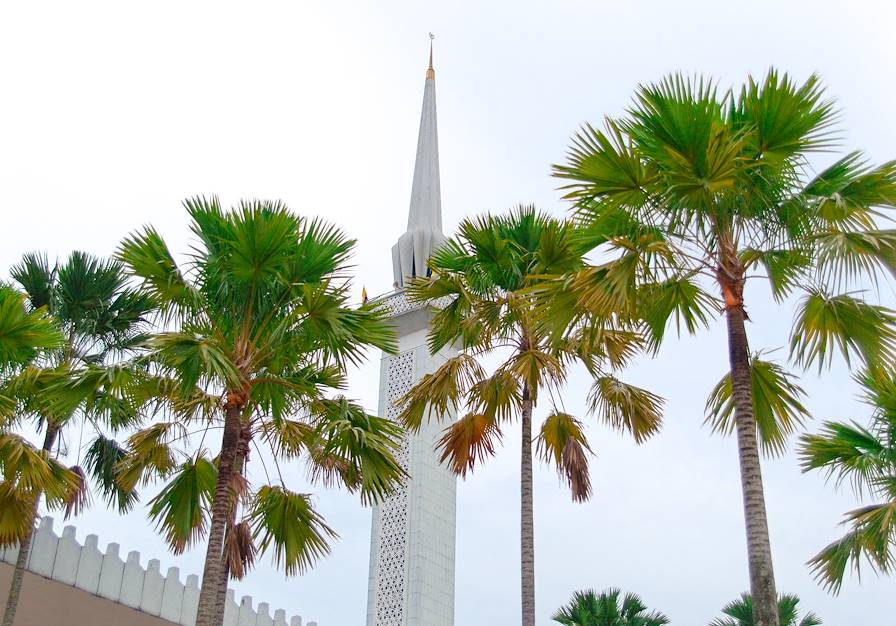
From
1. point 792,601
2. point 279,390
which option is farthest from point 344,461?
point 792,601

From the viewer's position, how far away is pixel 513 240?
10.7 metres

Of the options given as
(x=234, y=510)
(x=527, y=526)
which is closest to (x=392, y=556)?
(x=234, y=510)

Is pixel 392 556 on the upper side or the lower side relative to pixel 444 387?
upper

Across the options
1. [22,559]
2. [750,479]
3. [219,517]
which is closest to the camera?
[750,479]

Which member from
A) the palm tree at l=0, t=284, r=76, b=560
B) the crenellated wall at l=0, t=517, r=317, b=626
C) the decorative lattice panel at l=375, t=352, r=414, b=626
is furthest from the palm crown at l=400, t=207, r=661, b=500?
the decorative lattice panel at l=375, t=352, r=414, b=626

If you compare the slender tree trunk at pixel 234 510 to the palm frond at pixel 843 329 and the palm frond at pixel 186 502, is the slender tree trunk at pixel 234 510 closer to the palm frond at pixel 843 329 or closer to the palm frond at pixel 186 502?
the palm frond at pixel 186 502

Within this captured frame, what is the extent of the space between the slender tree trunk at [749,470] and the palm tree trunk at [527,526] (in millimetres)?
2831

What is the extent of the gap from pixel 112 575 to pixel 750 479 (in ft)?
35.7

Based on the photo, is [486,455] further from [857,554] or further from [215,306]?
[857,554]

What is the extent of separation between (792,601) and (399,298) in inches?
400

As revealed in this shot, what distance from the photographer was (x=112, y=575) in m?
15.2

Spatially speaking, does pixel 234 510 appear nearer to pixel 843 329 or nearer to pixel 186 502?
pixel 186 502

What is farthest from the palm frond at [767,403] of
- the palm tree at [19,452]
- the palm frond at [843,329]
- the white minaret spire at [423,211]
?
the white minaret spire at [423,211]

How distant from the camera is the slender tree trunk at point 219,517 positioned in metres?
8.91
